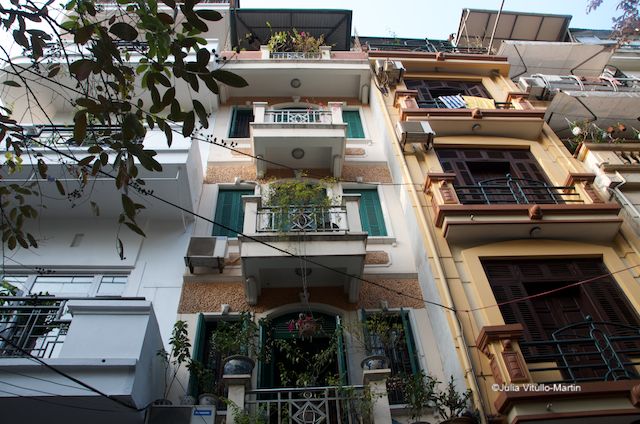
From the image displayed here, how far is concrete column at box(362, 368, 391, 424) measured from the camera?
6.05 meters

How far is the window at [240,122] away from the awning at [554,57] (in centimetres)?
744

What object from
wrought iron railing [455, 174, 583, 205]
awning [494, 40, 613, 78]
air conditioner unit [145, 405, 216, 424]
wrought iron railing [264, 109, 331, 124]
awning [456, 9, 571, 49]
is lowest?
air conditioner unit [145, 405, 216, 424]

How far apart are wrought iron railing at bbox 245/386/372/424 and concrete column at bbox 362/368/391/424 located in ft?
0.28

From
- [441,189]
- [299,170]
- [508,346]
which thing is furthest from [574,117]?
[508,346]

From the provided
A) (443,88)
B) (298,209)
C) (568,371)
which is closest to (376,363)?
(568,371)

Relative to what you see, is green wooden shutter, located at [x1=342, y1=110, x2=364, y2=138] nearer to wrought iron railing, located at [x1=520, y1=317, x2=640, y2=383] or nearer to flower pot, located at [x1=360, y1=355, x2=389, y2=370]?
wrought iron railing, located at [x1=520, y1=317, x2=640, y2=383]

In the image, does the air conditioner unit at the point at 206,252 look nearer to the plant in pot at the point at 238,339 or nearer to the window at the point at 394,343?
the plant in pot at the point at 238,339

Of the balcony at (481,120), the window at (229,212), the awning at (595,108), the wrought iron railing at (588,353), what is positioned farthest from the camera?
the awning at (595,108)

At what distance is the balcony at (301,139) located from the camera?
36.5 ft

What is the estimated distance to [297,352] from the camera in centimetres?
743

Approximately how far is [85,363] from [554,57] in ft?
48.8

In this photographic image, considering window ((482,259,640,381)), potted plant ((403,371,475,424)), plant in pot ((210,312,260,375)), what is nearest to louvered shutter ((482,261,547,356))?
window ((482,259,640,381))

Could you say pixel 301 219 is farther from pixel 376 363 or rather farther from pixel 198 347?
pixel 376 363

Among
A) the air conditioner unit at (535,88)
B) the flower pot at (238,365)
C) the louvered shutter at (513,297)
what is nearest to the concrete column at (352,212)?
the louvered shutter at (513,297)
